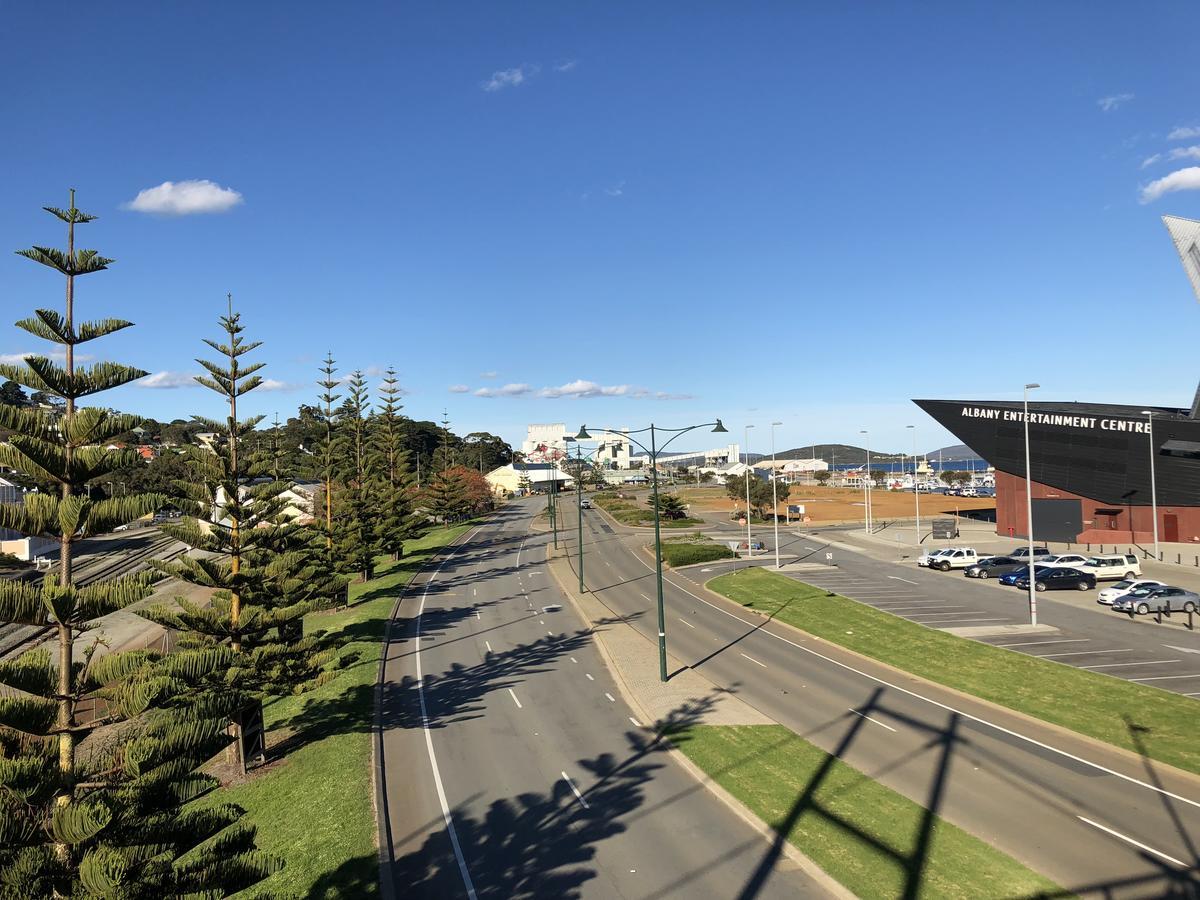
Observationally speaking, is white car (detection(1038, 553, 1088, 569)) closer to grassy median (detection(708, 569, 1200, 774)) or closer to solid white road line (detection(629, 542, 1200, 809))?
solid white road line (detection(629, 542, 1200, 809))

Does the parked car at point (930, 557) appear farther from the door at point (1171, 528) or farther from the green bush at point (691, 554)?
the door at point (1171, 528)

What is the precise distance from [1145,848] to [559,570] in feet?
139

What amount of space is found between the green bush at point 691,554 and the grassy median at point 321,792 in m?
27.6

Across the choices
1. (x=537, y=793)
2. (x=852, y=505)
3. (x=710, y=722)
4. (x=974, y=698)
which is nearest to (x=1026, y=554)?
(x=974, y=698)

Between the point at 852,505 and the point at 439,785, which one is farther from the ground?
the point at 852,505

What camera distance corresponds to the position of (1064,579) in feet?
139

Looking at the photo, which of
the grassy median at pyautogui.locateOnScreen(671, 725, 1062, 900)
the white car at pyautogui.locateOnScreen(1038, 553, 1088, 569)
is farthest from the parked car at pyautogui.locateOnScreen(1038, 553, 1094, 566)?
the grassy median at pyautogui.locateOnScreen(671, 725, 1062, 900)

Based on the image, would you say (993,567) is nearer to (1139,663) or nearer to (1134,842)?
(1139,663)

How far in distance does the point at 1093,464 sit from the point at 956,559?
1863cm

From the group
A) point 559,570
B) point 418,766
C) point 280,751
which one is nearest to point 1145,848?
point 418,766

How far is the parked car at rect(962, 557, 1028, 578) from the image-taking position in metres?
46.9

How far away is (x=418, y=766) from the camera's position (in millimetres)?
19672

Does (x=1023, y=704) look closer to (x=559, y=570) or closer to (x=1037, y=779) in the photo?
(x=1037, y=779)

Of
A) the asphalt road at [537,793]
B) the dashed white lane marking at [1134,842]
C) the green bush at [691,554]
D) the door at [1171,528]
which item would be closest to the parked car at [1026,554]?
the door at [1171,528]
